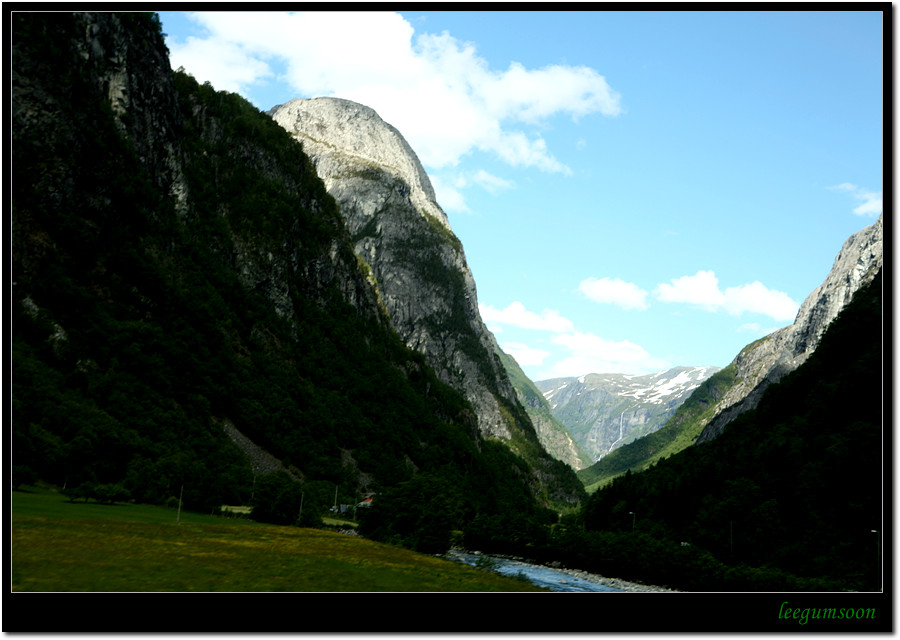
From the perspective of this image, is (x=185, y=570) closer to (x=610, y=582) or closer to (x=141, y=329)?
(x=610, y=582)

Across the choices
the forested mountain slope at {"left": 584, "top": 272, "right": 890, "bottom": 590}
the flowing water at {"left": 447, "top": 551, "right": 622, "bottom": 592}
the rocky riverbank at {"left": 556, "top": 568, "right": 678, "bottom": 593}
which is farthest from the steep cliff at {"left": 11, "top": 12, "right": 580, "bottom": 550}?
the forested mountain slope at {"left": 584, "top": 272, "right": 890, "bottom": 590}

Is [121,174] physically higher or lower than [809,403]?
A: higher

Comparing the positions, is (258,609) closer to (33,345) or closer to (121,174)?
(33,345)

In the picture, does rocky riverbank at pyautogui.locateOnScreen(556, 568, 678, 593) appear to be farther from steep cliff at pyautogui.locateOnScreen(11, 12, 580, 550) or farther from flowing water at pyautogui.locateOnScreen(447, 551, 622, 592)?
steep cliff at pyautogui.locateOnScreen(11, 12, 580, 550)

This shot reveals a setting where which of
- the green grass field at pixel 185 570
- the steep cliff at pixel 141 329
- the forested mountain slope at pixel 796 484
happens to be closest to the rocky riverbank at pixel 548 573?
the steep cliff at pixel 141 329

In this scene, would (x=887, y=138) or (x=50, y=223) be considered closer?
(x=887, y=138)

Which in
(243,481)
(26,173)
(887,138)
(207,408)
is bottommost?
(243,481)

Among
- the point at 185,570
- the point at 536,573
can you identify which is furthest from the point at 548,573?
the point at 185,570

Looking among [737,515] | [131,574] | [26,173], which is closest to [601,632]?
[131,574]
